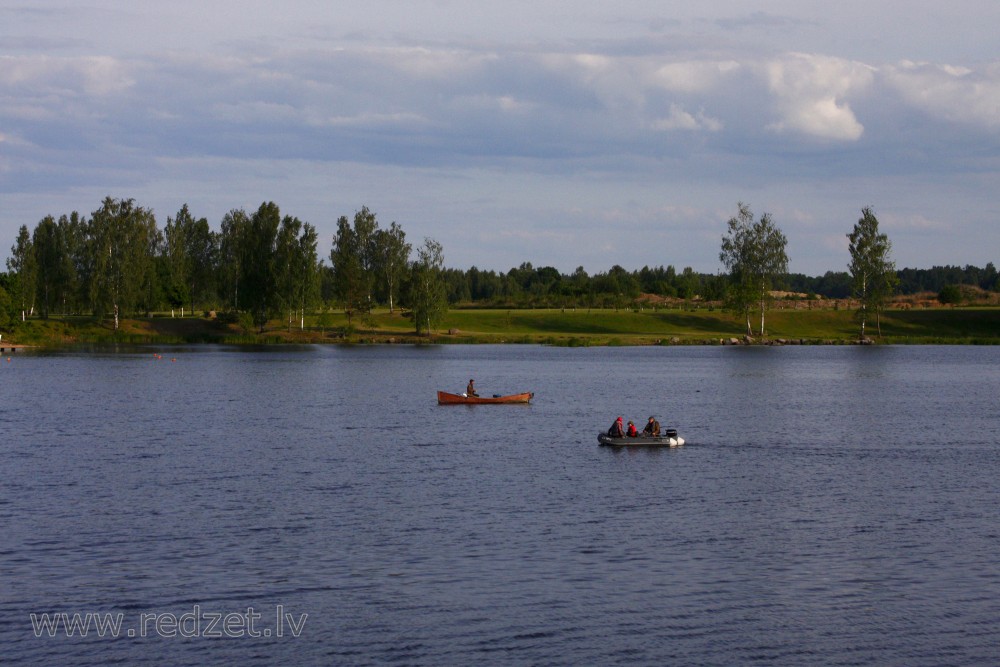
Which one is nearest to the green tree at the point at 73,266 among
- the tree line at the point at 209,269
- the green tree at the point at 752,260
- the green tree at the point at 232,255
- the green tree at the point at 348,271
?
the tree line at the point at 209,269

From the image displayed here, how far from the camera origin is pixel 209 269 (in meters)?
181

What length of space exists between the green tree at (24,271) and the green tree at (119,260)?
11.6 metres

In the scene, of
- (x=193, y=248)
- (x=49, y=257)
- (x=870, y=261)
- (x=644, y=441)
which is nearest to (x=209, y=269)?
(x=193, y=248)

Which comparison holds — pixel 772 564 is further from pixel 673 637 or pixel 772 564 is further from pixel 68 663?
pixel 68 663

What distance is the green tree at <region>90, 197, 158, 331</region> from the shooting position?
493 ft

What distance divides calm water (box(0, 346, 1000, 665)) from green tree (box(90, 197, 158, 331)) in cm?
8521

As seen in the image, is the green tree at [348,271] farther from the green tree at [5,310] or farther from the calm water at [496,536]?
the calm water at [496,536]

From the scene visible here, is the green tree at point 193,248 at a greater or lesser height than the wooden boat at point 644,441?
greater

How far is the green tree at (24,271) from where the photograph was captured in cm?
15462

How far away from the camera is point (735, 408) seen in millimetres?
72500

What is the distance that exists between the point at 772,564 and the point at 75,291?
158004 mm

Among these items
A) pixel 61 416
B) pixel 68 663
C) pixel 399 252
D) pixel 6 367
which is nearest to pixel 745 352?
pixel 399 252

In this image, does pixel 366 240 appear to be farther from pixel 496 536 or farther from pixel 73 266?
pixel 496 536

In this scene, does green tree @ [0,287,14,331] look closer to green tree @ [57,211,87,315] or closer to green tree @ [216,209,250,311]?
green tree @ [57,211,87,315]
